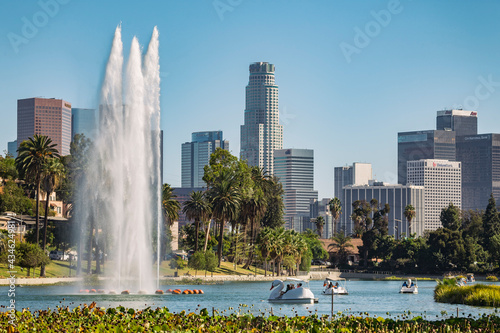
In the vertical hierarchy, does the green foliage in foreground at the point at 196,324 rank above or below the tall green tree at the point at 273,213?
below

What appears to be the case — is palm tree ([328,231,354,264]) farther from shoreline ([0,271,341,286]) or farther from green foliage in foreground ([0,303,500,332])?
green foliage in foreground ([0,303,500,332])

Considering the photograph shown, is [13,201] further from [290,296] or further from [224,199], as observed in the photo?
[290,296]

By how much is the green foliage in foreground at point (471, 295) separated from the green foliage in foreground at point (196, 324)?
25.3 m

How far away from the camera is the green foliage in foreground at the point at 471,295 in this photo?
169 feet

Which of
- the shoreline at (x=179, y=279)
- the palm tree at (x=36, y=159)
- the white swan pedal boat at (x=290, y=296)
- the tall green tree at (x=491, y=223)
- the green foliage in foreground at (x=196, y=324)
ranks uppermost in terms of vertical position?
the palm tree at (x=36, y=159)

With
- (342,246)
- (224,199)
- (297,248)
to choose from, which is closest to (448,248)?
(297,248)

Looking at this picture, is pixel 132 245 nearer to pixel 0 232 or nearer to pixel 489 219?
pixel 0 232

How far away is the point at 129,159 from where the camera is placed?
57000mm

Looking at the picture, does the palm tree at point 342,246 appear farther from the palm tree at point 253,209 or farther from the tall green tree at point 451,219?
the palm tree at point 253,209

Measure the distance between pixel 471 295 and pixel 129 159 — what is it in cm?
2775

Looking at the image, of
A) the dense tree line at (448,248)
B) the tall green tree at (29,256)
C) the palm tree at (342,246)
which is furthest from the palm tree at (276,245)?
the palm tree at (342,246)

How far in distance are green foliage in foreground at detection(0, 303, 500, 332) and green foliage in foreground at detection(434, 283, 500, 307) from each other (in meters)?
25.3

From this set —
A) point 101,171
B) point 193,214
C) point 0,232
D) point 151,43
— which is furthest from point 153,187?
point 193,214

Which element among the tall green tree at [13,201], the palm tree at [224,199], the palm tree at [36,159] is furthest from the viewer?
the palm tree at [224,199]
